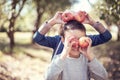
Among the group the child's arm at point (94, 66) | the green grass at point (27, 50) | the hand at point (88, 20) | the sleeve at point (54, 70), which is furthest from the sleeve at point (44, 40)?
the green grass at point (27, 50)

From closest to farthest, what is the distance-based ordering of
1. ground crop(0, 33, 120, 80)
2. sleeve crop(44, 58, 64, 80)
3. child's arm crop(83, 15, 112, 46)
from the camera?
sleeve crop(44, 58, 64, 80)
child's arm crop(83, 15, 112, 46)
ground crop(0, 33, 120, 80)

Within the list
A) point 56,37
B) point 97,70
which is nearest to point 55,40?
point 56,37

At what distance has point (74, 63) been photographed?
13.7 feet

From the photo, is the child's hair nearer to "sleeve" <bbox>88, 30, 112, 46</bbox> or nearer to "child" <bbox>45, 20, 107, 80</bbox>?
"child" <bbox>45, 20, 107, 80</bbox>

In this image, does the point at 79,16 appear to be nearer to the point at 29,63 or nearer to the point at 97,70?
the point at 97,70

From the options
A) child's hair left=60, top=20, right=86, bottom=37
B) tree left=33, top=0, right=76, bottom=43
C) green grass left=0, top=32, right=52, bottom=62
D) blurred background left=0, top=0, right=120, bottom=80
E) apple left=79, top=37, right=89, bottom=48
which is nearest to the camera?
apple left=79, top=37, right=89, bottom=48

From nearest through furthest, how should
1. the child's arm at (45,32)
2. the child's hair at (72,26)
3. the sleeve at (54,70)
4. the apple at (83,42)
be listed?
the apple at (83,42) < the sleeve at (54,70) < the child's hair at (72,26) < the child's arm at (45,32)

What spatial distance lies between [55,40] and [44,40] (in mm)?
141

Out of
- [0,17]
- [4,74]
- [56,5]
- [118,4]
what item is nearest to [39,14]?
[56,5]

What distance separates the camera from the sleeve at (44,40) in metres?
4.49

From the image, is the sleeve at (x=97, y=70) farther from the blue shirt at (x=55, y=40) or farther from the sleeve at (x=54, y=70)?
the blue shirt at (x=55, y=40)

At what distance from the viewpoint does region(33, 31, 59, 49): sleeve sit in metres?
4.49

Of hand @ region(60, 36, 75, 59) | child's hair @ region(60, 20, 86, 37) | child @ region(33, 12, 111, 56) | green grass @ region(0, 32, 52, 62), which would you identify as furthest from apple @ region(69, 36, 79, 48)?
green grass @ region(0, 32, 52, 62)

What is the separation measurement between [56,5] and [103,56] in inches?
237
